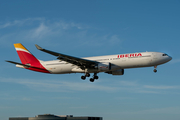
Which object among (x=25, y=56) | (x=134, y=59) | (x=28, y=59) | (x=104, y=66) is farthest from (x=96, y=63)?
(x=25, y=56)

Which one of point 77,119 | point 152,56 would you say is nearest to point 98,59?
point 152,56

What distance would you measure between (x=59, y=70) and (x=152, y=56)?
18770 mm

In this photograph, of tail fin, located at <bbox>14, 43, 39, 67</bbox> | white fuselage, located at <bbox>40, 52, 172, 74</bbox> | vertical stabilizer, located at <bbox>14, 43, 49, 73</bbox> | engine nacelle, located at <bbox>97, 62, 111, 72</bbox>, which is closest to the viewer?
white fuselage, located at <bbox>40, 52, 172, 74</bbox>

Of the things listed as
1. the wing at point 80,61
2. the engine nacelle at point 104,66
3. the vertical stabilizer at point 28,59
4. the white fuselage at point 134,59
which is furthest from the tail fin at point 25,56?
the engine nacelle at point 104,66

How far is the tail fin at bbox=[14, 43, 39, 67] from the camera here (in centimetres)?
5450

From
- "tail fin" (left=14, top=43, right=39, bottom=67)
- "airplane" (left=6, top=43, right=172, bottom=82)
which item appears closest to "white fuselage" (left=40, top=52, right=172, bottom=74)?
"airplane" (left=6, top=43, right=172, bottom=82)

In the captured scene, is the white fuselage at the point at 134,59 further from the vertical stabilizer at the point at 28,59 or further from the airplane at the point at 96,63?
the vertical stabilizer at the point at 28,59

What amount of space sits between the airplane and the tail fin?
42cm

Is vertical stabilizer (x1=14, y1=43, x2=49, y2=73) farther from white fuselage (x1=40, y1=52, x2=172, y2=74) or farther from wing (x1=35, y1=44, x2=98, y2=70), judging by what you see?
white fuselage (x1=40, y1=52, x2=172, y2=74)

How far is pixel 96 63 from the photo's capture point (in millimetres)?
47312

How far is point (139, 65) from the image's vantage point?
1788 inches

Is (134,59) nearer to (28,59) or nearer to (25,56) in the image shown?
(28,59)

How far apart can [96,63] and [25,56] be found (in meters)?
17.8

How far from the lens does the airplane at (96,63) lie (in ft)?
148
